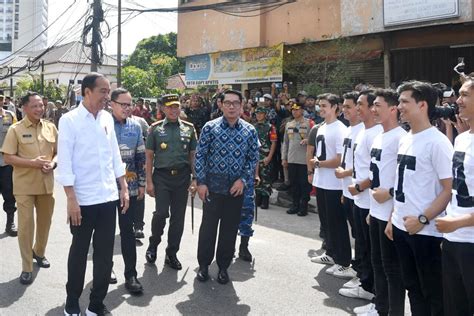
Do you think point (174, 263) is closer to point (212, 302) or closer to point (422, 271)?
point (212, 302)

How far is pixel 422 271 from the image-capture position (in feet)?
10.4

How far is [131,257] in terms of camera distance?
4.62 metres

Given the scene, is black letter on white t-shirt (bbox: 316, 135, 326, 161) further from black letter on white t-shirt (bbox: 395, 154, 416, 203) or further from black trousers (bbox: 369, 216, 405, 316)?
black letter on white t-shirt (bbox: 395, 154, 416, 203)

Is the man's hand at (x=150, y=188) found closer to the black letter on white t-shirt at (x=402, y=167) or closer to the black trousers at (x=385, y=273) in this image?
the black trousers at (x=385, y=273)

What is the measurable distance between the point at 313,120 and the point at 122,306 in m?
5.51

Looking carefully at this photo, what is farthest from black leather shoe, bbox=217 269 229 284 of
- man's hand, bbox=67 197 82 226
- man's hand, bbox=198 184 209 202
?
man's hand, bbox=67 197 82 226

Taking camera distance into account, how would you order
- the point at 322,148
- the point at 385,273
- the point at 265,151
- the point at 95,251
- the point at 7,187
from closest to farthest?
the point at 385,273 < the point at 95,251 < the point at 322,148 < the point at 7,187 < the point at 265,151

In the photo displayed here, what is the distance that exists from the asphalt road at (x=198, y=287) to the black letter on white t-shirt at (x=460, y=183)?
5.90 ft

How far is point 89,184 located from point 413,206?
240 centimetres

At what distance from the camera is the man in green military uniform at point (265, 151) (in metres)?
8.34

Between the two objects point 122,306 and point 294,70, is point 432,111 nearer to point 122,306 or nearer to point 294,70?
point 122,306

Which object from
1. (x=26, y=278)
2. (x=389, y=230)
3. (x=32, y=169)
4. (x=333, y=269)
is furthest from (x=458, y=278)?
(x=32, y=169)

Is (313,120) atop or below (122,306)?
atop

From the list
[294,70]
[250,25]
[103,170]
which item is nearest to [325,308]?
[103,170]
